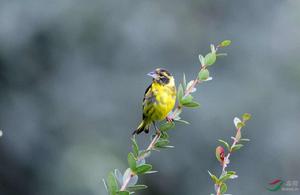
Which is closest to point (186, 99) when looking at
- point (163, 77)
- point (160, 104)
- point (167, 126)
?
point (167, 126)

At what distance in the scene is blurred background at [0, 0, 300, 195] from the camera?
5.72 metres

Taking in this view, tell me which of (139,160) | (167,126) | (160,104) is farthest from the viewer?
(160,104)

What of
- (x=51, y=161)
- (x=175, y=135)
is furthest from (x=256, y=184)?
(x=51, y=161)

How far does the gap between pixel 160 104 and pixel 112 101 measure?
2.85 m

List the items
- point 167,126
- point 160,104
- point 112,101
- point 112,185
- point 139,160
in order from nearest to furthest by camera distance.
A: point 112,185, point 139,160, point 167,126, point 160,104, point 112,101

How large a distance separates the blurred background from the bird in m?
2.35

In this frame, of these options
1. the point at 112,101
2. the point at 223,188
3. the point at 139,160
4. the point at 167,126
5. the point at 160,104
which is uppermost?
the point at 112,101

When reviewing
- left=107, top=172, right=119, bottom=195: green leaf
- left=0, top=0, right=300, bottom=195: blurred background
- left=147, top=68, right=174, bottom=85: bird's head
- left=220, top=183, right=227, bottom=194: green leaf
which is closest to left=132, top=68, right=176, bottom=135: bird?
left=147, top=68, right=174, bottom=85: bird's head

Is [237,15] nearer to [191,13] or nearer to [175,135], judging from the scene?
[191,13]

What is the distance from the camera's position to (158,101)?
9.98ft

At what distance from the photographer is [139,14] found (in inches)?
242

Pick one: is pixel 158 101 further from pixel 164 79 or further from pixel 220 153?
pixel 220 153

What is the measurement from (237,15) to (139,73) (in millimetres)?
1516

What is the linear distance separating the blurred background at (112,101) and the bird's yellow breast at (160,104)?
2417mm
